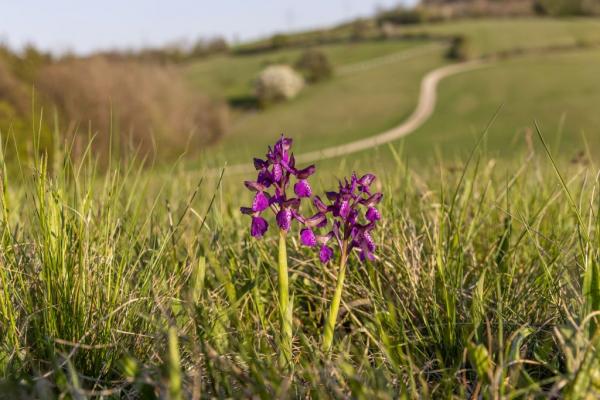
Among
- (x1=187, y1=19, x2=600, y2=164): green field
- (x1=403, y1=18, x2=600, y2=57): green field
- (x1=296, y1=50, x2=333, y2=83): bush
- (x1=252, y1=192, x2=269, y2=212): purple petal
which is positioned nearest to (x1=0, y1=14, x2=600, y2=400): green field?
(x1=252, y1=192, x2=269, y2=212): purple petal

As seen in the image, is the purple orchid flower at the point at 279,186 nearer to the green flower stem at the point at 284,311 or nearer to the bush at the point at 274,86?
the green flower stem at the point at 284,311

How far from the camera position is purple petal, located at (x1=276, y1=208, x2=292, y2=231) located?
1.65m

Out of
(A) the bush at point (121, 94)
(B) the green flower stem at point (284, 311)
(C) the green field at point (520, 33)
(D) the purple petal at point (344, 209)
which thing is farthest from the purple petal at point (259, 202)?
(C) the green field at point (520, 33)

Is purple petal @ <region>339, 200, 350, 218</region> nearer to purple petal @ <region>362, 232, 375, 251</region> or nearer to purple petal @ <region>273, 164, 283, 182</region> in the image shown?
purple petal @ <region>362, 232, 375, 251</region>

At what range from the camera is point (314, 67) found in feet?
171

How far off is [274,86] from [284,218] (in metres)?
46.6

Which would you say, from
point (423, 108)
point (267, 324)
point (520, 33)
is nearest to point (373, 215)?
point (267, 324)

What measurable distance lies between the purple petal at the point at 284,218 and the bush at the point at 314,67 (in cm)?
5134

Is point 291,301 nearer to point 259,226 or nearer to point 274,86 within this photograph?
point 259,226

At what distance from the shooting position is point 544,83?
129 feet

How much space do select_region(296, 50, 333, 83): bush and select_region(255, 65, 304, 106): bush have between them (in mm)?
3877

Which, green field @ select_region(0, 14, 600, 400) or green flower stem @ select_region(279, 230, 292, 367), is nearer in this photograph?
green field @ select_region(0, 14, 600, 400)

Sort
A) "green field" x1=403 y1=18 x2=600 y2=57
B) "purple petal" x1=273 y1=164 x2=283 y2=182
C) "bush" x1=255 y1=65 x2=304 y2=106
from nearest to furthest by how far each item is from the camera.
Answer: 1. "purple petal" x1=273 y1=164 x2=283 y2=182
2. "bush" x1=255 y1=65 x2=304 y2=106
3. "green field" x1=403 y1=18 x2=600 y2=57

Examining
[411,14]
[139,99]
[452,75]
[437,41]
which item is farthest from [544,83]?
[411,14]
